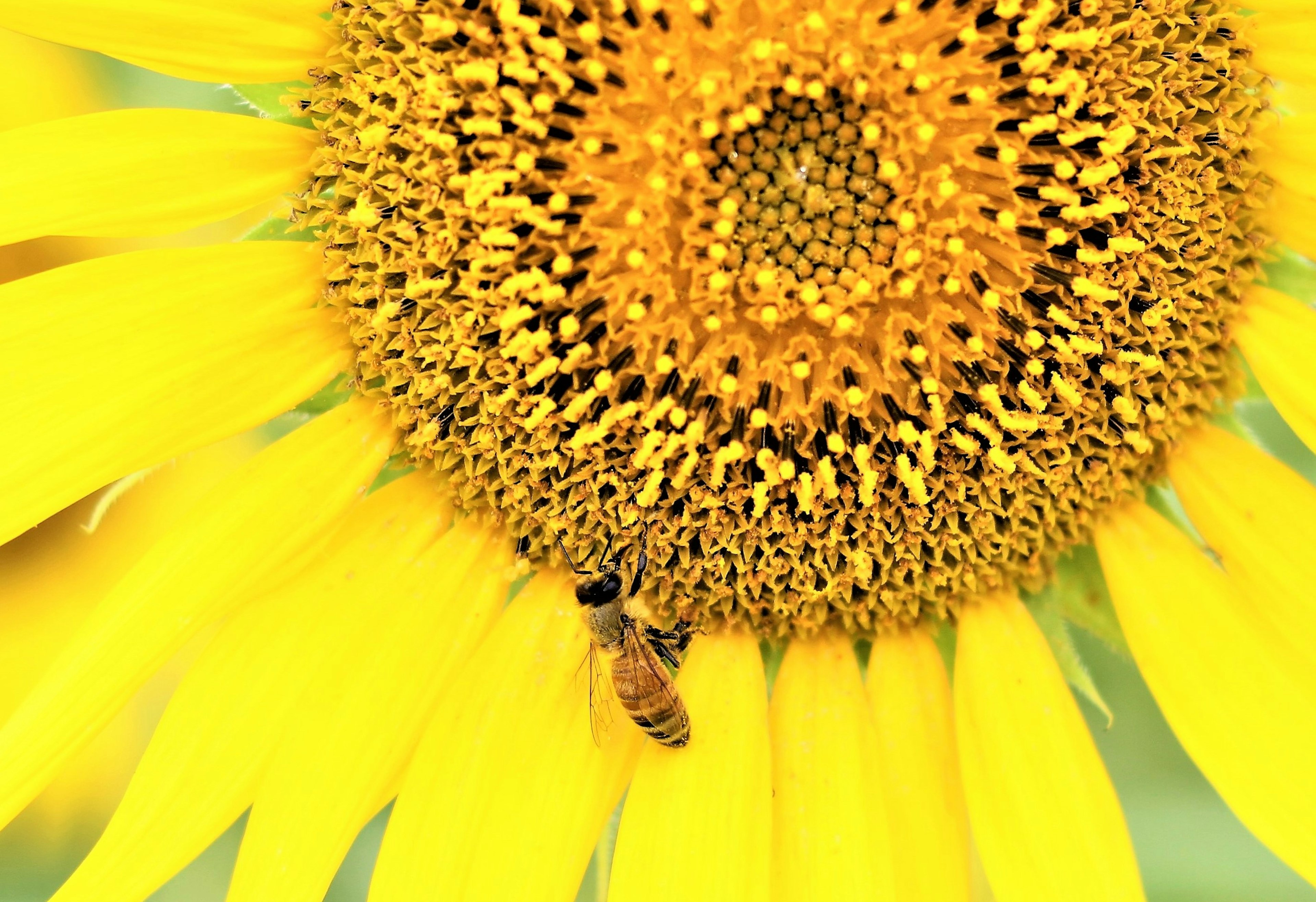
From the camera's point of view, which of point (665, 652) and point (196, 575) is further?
point (665, 652)

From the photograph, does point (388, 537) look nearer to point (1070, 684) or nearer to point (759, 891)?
point (759, 891)

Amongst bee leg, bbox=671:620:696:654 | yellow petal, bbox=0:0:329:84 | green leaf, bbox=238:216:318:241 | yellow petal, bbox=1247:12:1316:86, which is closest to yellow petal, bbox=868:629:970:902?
bee leg, bbox=671:620:696:654

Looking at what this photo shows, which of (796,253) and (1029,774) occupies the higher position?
(796,253)

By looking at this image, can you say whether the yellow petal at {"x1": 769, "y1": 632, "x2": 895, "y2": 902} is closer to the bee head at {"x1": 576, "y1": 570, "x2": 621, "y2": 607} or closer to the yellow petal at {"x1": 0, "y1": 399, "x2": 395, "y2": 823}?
the bee head at {"x1": 576, "y1": 570, "x2": 621, "y2": 607}

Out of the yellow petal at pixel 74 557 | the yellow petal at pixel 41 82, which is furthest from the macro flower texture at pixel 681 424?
the yellow petal at pixel 41 82

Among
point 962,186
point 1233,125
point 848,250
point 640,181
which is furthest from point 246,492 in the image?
point 1233,125

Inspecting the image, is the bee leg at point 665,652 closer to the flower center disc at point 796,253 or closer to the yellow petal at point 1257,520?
the flower center disc at point 796,253

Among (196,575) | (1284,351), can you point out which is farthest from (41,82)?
(1284,351)

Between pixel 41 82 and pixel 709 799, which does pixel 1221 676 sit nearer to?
pixel 709 799
